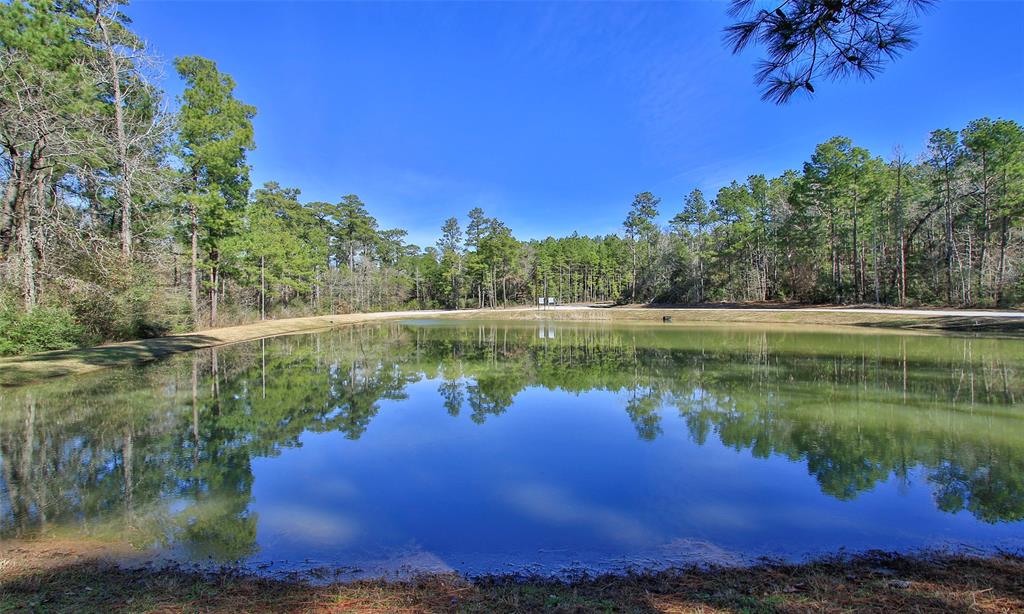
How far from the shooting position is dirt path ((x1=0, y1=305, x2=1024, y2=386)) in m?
12.5

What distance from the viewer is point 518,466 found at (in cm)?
601

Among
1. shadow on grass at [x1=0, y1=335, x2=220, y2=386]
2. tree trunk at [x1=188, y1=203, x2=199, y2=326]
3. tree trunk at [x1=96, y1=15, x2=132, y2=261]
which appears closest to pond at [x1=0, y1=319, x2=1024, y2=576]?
shadow on grass at [x1=0, y1=335, x2=220, y2=386]

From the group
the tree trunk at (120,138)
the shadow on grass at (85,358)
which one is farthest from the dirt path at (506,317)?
the tree trunk at (120,138)

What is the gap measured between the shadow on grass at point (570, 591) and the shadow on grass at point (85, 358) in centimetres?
1152

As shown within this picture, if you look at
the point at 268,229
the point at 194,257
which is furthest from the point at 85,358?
the point at 268,229

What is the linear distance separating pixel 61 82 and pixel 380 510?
1858 centimetres

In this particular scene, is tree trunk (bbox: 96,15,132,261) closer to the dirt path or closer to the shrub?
the shrub

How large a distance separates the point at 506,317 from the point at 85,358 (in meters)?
33.2

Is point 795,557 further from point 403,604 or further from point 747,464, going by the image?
point 403,604

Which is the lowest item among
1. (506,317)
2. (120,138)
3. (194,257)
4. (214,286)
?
(506,317)

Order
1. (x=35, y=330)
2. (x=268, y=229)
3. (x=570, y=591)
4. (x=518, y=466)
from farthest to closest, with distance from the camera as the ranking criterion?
(x=268, y=229), (x=35, y=330), (x=518, y=466), (x=570, y=591)

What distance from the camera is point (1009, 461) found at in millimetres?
5836

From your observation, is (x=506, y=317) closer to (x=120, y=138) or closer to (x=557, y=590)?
(x=120, y=138)

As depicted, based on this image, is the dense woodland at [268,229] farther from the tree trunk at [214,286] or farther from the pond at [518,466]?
the pond at [518,466]
